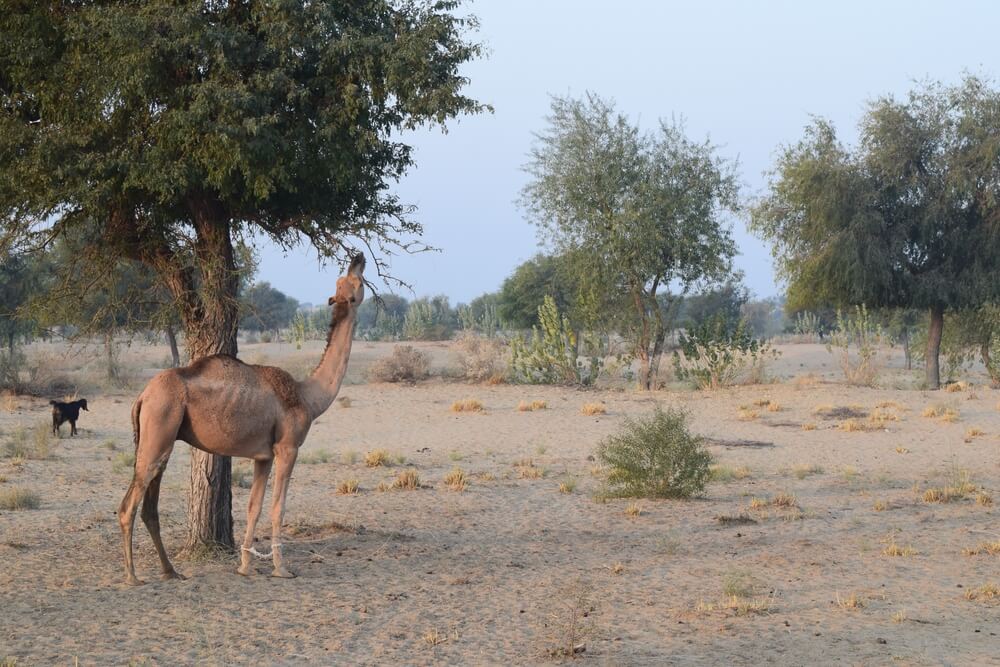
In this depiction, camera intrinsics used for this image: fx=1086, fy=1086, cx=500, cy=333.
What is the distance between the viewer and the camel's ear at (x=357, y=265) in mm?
10039

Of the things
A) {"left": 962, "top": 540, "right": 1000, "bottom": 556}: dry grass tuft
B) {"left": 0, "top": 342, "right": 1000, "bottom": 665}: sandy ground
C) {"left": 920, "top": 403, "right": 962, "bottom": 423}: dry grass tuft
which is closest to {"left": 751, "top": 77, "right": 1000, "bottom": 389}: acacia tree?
{"left": 920, "top": 403, "right": 962, "bottom": 423}: dry grass tuft

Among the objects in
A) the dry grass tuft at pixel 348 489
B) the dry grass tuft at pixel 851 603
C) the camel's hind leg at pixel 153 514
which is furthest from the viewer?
the dry grass tuft at pixel 348 489

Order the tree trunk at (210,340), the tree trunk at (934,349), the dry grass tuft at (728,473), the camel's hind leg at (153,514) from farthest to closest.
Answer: the tree trunk at (934,349) → the dry grass tuft at (728,473) → the tree trunk at (210,340) → the camel's hind leg at (153,514)

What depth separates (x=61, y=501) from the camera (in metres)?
15.0

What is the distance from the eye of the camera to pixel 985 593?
10.1 metres

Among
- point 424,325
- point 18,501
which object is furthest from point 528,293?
point 18,501

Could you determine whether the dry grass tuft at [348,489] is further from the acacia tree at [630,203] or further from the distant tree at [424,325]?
the distant tree at [424,325]

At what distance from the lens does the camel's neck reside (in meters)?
10.1

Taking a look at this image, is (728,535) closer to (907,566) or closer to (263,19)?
(907,566)

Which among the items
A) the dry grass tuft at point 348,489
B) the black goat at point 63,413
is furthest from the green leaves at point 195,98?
the black goat at point 63,413

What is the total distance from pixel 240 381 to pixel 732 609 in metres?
4.77

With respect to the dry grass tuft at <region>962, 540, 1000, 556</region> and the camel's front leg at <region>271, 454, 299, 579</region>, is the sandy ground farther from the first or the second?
the camel's front leg at <region>271, 454, 299, 579</region>

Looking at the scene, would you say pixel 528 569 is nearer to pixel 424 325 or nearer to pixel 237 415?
pixel 237 415

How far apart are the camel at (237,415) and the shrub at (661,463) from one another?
6838 mm
